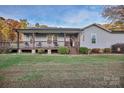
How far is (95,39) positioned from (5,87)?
3297mm

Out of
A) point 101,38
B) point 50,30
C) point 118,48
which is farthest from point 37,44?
point 118,48

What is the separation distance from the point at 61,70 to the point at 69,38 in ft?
4.84

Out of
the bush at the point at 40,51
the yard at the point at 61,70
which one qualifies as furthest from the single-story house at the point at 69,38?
the yard at the point at 61,70

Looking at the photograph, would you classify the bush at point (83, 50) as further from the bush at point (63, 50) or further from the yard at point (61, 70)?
the bush at point (63, 50)

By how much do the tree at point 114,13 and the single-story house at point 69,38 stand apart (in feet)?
1.36

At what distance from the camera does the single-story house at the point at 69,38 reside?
13.8 metres

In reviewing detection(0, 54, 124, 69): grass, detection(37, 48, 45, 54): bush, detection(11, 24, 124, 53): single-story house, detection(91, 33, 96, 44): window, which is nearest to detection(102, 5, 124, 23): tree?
detection(11, 24, 124, 53): single-story house

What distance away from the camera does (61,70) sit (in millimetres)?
13383

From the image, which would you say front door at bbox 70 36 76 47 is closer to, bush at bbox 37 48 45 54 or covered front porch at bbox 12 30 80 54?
covered front porch at bbox 12 30 80 54

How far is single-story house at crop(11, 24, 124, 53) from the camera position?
1377 cm

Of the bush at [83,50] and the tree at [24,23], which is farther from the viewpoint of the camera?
the bush at [83,50]

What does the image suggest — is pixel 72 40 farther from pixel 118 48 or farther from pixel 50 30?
pixel 118 48
